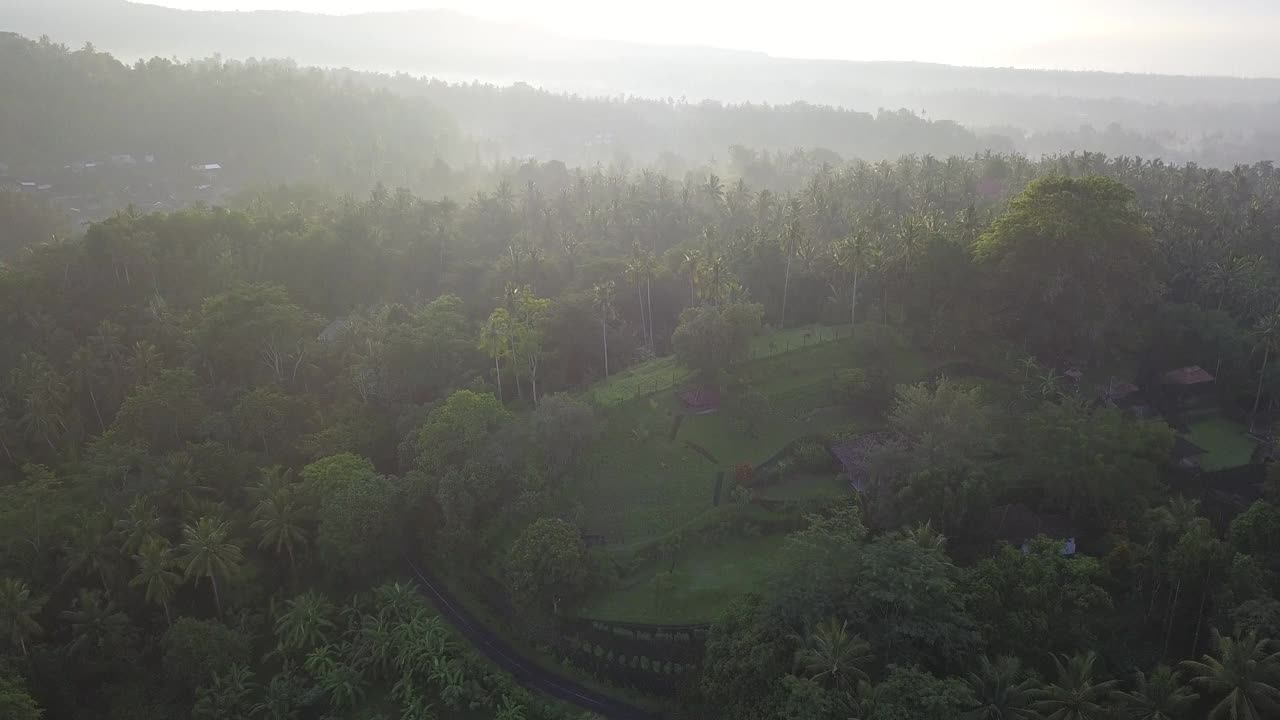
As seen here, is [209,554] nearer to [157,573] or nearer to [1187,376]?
[157,573]

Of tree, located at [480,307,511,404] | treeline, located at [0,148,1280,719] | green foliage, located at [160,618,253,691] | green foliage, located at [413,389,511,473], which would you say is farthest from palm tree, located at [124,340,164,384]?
tree, located at [480,307,511,404]

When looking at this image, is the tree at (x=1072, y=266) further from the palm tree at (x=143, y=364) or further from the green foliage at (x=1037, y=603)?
the palm tree at (x=143, y=364)

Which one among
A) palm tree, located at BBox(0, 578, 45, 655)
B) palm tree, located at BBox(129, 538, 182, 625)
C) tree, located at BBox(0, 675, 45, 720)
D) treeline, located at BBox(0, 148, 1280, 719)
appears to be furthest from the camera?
palm tree, located at BBox(129, 538, 182, 625)

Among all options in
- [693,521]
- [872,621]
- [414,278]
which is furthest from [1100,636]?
[414,278]

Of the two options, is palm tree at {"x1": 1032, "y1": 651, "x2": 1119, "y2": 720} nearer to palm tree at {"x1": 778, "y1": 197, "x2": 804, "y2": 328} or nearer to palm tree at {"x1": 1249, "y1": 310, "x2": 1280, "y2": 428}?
palm tree at {"x1": 1249, "y1": 310, "x2": 1280, "y2": 428}

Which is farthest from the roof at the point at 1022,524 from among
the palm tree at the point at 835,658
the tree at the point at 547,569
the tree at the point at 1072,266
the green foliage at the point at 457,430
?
the green foliage at the point at 457,430

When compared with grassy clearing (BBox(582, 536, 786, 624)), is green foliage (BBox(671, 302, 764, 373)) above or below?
above
